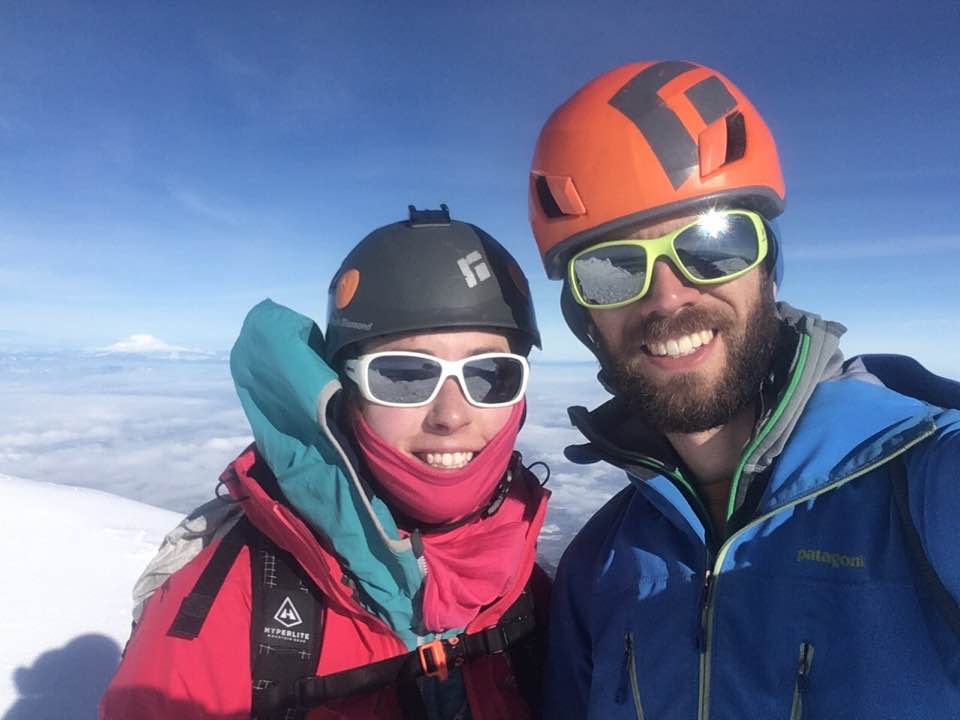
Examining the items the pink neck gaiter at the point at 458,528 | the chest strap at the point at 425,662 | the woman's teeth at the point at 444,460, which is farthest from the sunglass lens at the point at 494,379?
the chest strap at the point at 425,662

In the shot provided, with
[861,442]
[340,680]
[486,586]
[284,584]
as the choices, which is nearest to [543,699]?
[486,586]

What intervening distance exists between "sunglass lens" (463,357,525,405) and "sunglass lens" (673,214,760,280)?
984 mm

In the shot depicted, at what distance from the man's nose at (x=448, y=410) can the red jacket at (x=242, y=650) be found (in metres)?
0.75

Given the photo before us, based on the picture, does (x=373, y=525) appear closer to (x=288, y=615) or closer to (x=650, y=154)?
(x=288, y=615)

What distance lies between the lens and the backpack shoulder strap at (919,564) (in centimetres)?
151

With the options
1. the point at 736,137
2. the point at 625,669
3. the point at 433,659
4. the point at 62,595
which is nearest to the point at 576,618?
the point at 625,669

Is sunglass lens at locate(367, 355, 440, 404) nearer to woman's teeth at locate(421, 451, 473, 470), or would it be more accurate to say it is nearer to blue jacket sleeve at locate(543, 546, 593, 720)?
woman's teeth at locate(421, 451, 473, 470)

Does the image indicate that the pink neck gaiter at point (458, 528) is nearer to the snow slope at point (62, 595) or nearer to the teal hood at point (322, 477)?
the teal hood at point (322, 477)

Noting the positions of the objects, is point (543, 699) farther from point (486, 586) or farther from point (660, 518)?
point (660, 518)

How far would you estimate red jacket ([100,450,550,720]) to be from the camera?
208 cm

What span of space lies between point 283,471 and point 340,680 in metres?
0.93

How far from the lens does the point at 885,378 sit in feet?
7.08

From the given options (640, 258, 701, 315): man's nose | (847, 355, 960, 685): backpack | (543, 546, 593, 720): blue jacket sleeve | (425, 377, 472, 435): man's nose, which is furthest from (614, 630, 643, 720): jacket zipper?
(640, 258, 701, 315): man's nose

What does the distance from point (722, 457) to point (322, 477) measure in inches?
70.2
